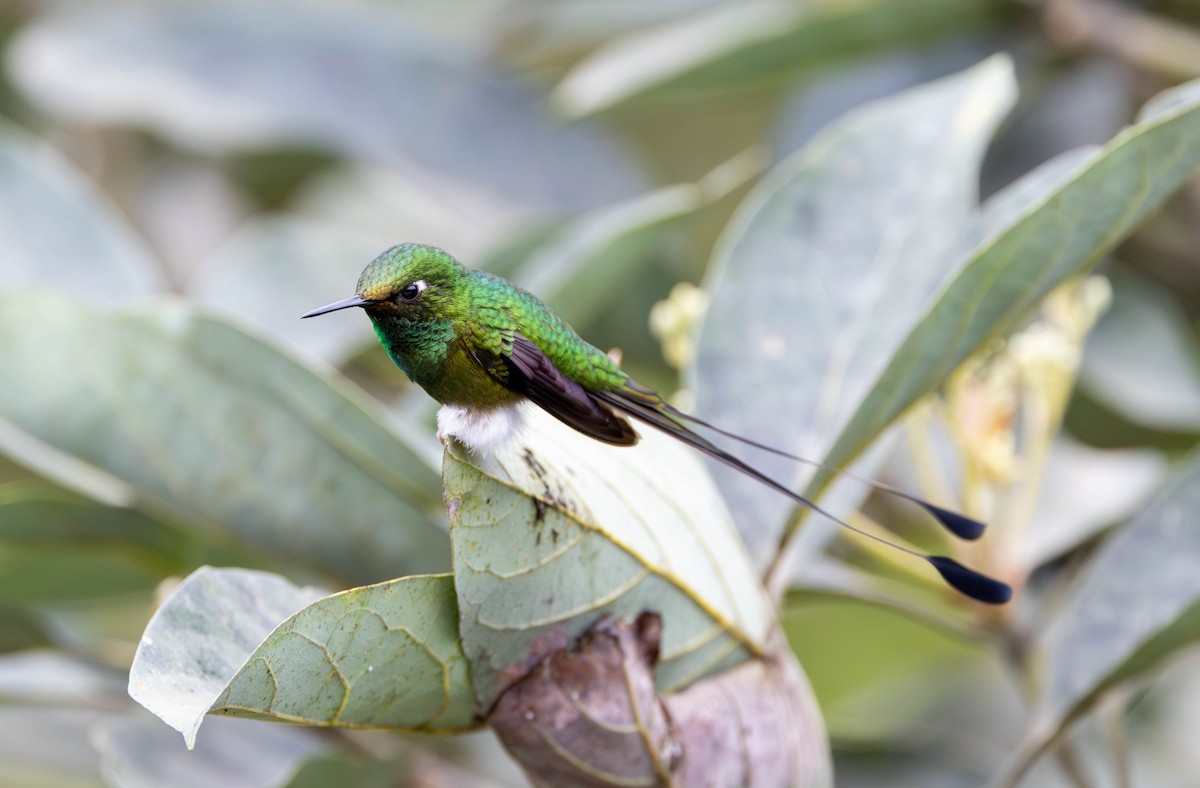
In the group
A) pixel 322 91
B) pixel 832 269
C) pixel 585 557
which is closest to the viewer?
pixel 585 557

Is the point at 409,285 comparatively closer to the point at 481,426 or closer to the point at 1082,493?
the point at 481,426

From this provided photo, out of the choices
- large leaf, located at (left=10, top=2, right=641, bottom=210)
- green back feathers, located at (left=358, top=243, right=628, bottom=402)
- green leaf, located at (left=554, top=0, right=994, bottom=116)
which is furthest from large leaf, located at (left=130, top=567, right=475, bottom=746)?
large leaf, located at (left=10, top=2, right=641, bottom=210)

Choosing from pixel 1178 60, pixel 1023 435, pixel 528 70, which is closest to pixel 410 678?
pixel 1023 435

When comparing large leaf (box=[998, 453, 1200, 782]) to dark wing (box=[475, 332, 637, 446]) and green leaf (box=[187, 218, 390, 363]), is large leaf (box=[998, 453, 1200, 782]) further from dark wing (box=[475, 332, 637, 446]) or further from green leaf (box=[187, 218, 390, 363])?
green leaf (box=[187, 218, 390, 363])

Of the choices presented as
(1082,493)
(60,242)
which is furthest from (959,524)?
(60,242)

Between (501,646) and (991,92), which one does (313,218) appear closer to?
(991,92)

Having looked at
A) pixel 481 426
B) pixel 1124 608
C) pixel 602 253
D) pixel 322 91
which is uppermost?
pixel 322 91
